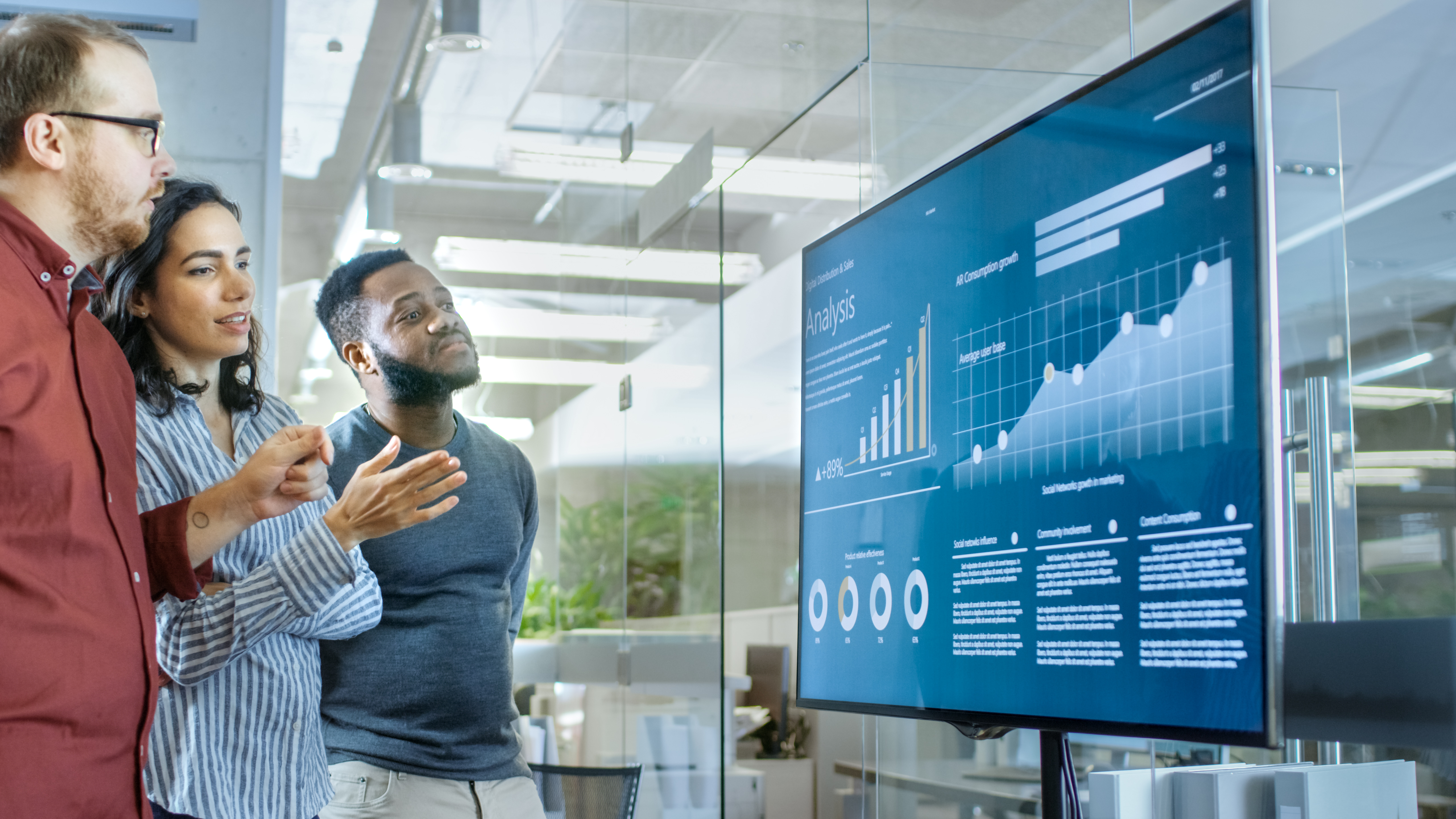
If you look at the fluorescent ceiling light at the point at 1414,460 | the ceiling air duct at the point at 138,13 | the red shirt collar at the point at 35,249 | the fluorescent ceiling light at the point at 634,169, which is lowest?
the fluorescent ceiling light at the point at 1414,460

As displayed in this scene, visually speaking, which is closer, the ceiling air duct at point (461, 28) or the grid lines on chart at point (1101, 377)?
the grid lines on chart at point (1101, 377)

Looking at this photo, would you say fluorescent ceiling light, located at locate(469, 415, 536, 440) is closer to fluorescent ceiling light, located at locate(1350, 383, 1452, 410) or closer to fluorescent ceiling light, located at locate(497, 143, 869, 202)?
fluorescent ceiling light, located at locate(497, 143, 869, 202)

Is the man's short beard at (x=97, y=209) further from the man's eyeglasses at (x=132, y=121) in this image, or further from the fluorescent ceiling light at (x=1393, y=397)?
the fluorescent ceiling light at (x=1393, y=397)

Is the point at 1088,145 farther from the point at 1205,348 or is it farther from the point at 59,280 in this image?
the point at 59,280

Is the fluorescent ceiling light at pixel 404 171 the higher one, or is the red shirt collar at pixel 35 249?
the fluorescent ceiling light at pixel 404 171

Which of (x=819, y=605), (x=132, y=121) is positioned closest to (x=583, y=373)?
(x=819, y=605)

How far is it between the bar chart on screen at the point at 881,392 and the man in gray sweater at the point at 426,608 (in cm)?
72

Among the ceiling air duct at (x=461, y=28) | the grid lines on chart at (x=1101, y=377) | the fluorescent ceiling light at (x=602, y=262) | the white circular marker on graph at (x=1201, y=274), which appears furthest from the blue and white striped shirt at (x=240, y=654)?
the ceiling air duct at (x=461, y=28)

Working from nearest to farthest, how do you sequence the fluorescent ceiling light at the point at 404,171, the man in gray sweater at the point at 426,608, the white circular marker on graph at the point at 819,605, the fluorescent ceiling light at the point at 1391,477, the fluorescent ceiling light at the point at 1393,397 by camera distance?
the white circular marker on graph at the point at 819,605 < the man in gray sweater at the point at 426,608 < the fluorescent ceiling light at the point at 404,171 < the fluorescent ceiling light at the point at 1391,477 < the fluorescent ceiling light at the point at 1393,397

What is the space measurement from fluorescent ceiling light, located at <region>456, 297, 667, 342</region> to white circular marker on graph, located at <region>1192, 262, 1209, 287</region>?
1808mm

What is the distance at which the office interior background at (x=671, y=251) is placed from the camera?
273cm

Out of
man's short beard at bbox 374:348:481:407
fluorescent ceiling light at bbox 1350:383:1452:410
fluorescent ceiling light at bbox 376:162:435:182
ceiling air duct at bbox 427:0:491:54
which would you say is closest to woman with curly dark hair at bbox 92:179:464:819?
man's short beard at bbox 374:348:481:407

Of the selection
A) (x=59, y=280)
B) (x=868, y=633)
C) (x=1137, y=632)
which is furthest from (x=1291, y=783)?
(x=59, y=280)

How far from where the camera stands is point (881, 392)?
184 cm
